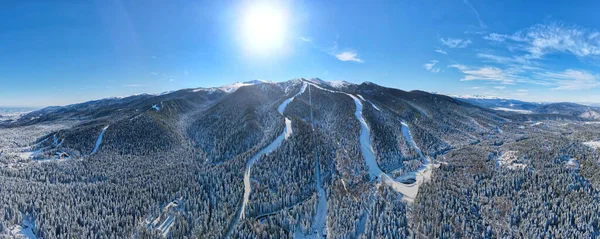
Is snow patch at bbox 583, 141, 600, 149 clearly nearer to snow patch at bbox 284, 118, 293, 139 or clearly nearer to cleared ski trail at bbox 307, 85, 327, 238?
cleared ski trail at bbox 307, 85, 327, 238

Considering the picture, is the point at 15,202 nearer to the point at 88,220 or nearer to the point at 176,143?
the point at 88,220

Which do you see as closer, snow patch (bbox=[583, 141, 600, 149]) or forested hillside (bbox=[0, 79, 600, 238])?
forested hillside (bbox=[0, 79, 600, 238])

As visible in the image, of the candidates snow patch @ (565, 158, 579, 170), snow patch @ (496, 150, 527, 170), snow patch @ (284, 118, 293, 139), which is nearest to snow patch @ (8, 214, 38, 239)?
snow patch @ (284, 118, 293, 139)

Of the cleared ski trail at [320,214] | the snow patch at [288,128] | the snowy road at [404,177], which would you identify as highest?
the snow patch at [288,128]

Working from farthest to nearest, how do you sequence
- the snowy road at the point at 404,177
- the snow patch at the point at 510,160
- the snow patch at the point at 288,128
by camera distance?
the snow patch at the point at 288,128 → the snow patch at the point at 510,160 → the snowy road at the point at 404,177

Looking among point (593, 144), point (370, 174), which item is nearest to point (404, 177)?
point (370, 174)

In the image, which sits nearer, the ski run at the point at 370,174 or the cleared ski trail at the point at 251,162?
the ski run at the point at 370,174

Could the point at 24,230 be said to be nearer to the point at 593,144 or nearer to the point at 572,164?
the point at 572,164

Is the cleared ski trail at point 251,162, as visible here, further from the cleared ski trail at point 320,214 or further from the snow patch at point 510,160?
the snow patch at point 510,160

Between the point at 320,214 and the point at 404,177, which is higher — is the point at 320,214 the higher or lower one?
the lower one

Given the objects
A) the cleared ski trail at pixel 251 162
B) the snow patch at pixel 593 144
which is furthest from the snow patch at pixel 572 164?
the cleared ski trail at pixel 251 162

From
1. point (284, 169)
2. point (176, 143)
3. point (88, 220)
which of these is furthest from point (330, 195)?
point (176, 143)
